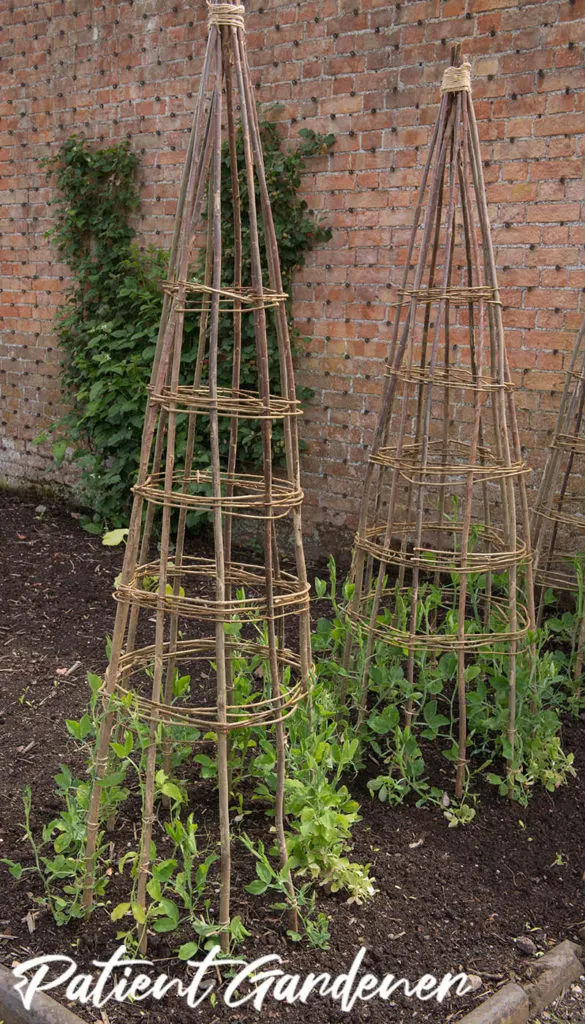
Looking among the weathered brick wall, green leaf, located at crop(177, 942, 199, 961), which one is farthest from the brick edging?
the weathered brick wall

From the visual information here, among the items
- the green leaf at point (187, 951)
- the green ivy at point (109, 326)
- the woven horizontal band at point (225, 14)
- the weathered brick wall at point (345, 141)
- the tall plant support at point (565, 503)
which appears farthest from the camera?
the green ivy at point (109, 326)

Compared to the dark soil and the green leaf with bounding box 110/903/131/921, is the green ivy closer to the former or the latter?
the dark soil

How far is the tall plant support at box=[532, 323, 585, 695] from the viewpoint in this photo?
369 centimetres

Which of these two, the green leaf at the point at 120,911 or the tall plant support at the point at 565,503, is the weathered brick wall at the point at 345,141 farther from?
the green leaf at the point at 120,911

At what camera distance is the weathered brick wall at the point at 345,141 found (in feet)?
13.4

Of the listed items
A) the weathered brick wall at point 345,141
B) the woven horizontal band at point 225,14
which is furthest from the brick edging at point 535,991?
the weathered brick wall at point 345,141

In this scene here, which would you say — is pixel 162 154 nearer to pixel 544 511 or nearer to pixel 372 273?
pixel 372 273

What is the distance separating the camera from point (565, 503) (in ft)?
13.9

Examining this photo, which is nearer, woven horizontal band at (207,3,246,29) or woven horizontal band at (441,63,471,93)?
woven horizontal band at (207,3,246,29)

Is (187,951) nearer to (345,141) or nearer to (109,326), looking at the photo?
(345,141)

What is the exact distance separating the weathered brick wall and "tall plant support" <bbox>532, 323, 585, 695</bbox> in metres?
0.20

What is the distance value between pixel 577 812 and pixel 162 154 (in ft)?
14.8

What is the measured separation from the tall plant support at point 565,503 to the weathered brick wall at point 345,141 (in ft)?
0.67

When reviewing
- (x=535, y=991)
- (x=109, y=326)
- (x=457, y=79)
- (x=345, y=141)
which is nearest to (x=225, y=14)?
(x=457, y=79)
